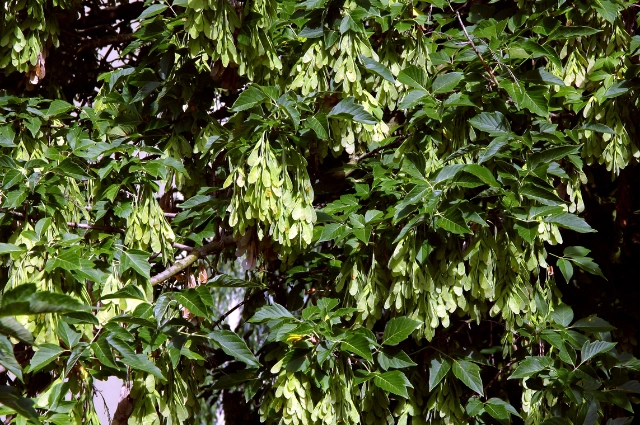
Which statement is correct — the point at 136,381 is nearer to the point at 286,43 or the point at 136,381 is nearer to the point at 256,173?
the point at 256,173

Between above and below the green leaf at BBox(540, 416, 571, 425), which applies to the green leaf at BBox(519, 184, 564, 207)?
above

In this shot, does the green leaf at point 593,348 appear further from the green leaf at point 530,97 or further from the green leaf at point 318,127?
the green leaf at point 318,127

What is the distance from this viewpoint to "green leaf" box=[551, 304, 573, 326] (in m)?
2.03

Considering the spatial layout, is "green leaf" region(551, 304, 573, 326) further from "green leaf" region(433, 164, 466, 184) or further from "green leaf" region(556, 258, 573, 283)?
"green leaf" region(433, 164, 466, 184)

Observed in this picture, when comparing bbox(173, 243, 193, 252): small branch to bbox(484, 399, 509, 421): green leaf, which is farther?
bbox(173, 243, 193, 252): small branch

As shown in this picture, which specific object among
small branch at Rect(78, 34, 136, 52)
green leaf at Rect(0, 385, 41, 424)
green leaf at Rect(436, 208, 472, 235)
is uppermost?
small branch at Rect(78, 34, 136, 52)

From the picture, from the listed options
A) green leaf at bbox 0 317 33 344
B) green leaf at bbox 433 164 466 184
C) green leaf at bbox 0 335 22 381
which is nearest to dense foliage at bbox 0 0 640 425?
green leaf at bbox 433 164 466 184

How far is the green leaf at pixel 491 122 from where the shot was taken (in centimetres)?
190

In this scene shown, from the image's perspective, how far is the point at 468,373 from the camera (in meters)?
1.97

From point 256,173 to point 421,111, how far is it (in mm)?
457

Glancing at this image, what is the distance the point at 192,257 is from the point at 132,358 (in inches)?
21.4

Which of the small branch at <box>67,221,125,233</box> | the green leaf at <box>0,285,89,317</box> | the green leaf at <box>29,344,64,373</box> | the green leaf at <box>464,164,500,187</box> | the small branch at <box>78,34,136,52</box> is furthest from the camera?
the small branch at <box>78,34,136,52</box>

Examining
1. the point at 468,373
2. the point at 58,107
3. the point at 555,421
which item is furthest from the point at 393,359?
the point at 58,107

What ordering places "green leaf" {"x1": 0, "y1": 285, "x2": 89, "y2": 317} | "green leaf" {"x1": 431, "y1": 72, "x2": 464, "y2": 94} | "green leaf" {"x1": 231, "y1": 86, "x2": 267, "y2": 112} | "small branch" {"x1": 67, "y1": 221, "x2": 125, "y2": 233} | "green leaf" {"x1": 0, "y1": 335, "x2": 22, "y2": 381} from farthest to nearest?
"small branch" {"x1": 67, "y1": 221, "x2": 125, "y2": 233}
"green leaf" {"x1": 431, "y1": 72, "x2": 464, "y2": 94}
"green leaf" {"x1": 231, "y1": 86, "x2": 267, "y2": 112}
"green leaf" {"x1": 0, "y1": 335, "x2": 22, "y2": 381}
"green leaf" {"x1": 0, "y1": 285, "x2": 89, "y2": 317}
